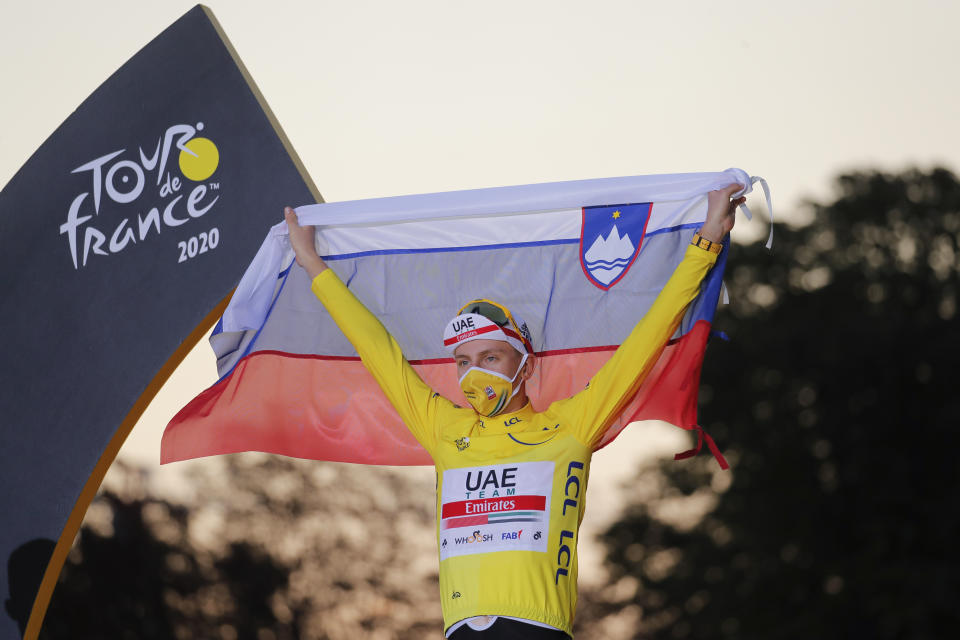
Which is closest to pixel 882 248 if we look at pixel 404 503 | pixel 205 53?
pixel 404 503

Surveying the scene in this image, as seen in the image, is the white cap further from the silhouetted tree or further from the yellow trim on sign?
the silhouetted tree

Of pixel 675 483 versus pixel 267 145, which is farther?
pixel 675 483

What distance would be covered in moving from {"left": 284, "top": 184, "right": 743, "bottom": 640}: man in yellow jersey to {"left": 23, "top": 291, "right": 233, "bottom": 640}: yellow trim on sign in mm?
1064

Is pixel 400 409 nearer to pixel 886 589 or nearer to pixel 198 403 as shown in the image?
pixel 198 403

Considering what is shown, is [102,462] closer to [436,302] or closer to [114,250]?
[114,250]

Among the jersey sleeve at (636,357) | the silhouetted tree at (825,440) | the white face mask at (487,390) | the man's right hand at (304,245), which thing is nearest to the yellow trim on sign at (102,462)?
the man's right hand at (304,245)

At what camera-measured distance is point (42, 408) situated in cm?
595

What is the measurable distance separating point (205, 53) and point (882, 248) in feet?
72.3

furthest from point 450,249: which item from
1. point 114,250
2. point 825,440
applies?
point 825,440

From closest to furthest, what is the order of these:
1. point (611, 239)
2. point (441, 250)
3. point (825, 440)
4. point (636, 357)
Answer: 1. point (636, 357)
2. point (611, 239)
3. point (441, 250)
4. point (825, 440)

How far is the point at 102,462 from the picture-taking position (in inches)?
230

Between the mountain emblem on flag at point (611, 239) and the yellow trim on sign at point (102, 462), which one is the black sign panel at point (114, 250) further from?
the mountain emblem on flag at point (611, 239)

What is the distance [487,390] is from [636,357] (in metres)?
0.60

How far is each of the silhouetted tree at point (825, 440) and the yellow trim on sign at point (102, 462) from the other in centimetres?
1987
